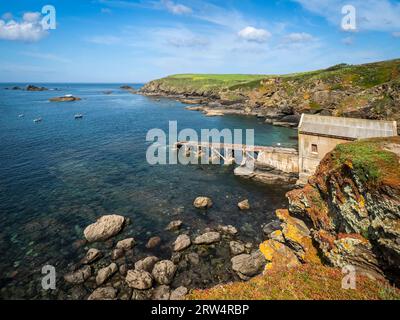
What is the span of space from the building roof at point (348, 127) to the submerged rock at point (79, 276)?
99.2 feet

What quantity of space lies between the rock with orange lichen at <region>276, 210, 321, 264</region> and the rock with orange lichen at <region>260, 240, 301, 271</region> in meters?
0.53

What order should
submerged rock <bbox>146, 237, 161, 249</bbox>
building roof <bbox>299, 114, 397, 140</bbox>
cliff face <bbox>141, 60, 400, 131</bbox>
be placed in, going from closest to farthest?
submerged rock <bbox>146, 237, 161, 249</bbox>
building roof <bbox>299, 114, 397, 140</bbox>
cliff face <bbox>141, 60, 400, 131</bbox>

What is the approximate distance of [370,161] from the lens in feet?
43.3

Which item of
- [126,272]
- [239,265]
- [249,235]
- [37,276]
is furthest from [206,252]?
[37,276]

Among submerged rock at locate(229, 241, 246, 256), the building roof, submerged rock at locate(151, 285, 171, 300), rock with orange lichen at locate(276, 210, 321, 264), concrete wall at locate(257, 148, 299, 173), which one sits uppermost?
the building roof

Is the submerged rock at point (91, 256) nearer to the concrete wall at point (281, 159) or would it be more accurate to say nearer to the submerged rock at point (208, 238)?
the submerged rock at point (208, 238)

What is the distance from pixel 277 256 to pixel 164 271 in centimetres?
890

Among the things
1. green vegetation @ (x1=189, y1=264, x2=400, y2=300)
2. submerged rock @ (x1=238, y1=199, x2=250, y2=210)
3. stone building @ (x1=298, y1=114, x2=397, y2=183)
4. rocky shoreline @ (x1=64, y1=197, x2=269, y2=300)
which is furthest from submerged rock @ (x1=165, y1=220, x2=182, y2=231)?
stone building @ (x1=298, y1=114, x2=397, y2=183)

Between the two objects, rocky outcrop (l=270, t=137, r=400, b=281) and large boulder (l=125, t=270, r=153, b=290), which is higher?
rocky outcrop (l=270, t=137, r=400, b=281)

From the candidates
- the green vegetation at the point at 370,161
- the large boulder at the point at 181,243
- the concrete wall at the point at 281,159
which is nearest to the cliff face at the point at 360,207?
the green vegetation at the point at 370,161

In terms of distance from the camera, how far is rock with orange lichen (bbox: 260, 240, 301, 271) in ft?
58.5

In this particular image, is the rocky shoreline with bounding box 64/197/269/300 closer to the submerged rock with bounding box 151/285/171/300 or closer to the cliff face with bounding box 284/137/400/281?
the submerged rock with bounding box 151/285/171/300

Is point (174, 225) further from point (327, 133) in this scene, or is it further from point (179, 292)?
point (327, 133)
